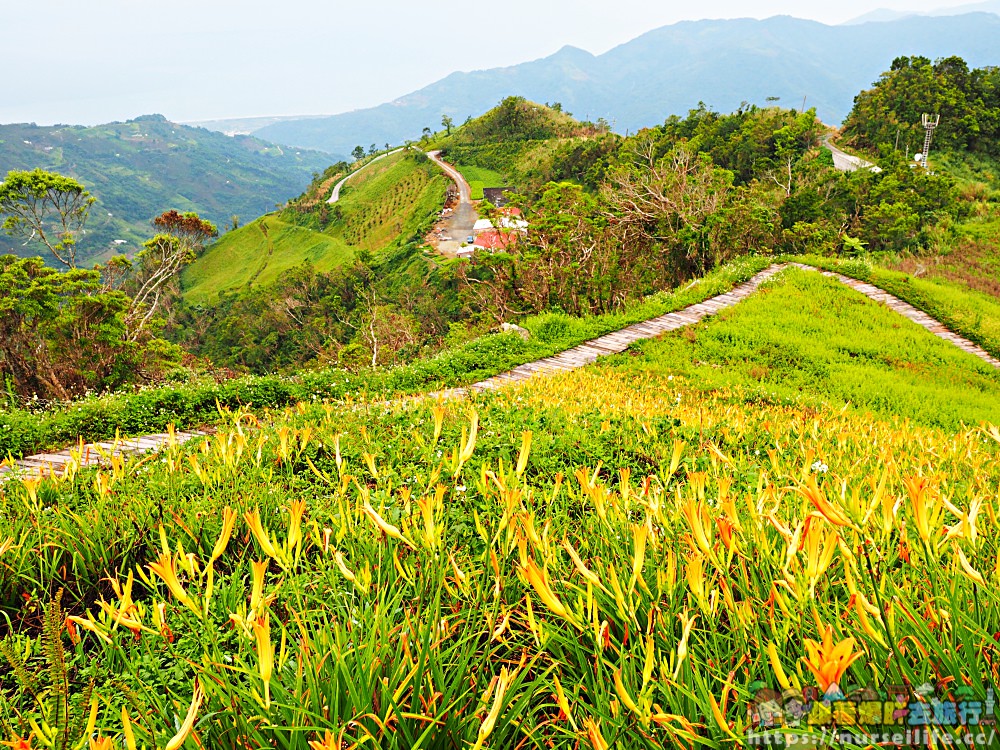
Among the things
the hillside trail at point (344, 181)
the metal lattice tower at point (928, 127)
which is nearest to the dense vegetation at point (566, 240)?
the metal lattice tower at point (928, 127)

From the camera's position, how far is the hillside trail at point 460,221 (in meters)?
55.0

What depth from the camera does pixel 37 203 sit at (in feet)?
61.7

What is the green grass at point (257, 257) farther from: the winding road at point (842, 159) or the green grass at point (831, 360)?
the green grass at point (831, 360)

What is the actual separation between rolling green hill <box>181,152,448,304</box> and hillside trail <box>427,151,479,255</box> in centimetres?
209

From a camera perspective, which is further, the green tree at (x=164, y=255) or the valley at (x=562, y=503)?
the green tree at (x=164, y=255)

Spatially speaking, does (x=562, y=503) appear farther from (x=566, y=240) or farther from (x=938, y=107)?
(x=938, y=107)

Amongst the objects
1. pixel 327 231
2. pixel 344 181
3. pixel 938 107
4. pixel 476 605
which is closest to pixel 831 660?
pixel 476 605

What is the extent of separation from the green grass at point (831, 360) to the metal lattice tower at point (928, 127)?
24.8 metres

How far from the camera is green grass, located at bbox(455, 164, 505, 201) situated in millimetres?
64188

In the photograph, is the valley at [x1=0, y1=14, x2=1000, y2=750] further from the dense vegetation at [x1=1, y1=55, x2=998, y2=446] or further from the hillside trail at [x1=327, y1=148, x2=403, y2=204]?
the hillside trail at [x1=327, y1=148, x2=403, y2=204]

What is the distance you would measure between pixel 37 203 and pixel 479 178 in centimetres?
5383

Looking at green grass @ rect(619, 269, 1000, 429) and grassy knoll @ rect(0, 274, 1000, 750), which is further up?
grassy knoll @ rect(0, 274, 1000, 750)

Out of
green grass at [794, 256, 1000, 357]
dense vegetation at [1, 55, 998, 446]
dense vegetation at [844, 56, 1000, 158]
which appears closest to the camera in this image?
green grass at [794, 256, 1000, 357]

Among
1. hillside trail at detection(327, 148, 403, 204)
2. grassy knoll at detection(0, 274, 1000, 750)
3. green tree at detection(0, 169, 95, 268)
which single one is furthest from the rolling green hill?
grassy knoll at detection(0, 274, 1000, 750)
